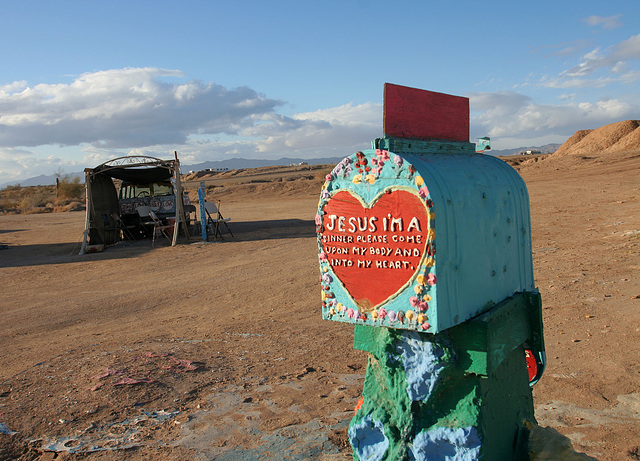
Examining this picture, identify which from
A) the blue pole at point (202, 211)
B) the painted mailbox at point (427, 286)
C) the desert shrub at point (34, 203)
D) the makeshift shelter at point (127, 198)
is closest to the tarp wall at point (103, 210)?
the makeshift shelter at point (127, 198)

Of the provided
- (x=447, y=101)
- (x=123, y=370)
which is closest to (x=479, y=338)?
(x=447, y=101)

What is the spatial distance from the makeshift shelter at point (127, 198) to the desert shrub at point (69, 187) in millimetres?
24493

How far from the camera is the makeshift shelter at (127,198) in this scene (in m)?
15.8

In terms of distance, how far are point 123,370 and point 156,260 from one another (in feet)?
28.7

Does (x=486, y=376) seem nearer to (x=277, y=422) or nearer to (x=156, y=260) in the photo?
(x=277, y=422)

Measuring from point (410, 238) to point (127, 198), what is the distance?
17.3 m

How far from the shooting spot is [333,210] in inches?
101

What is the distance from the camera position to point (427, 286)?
2.29 m

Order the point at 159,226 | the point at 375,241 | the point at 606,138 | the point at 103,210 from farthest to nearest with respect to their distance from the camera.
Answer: the point at 606,138 → the point at 103,210 → the point at 159,226 → the point at 375,241

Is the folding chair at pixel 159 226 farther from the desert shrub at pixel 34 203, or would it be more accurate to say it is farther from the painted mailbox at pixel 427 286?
the desert shrub at pixel 34 203

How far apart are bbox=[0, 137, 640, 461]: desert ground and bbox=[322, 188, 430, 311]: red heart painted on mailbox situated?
4.75ft

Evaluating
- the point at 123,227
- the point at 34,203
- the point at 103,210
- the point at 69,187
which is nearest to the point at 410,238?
the point at 123,227

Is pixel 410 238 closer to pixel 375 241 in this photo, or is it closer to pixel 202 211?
pixel 375 241

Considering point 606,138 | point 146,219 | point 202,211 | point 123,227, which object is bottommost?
point 123,227
